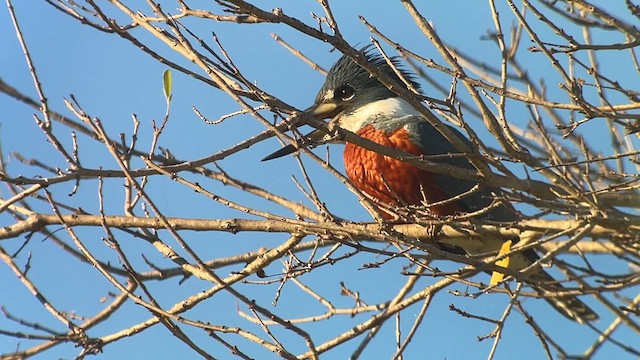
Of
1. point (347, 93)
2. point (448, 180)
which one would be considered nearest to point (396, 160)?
point (448, 180)

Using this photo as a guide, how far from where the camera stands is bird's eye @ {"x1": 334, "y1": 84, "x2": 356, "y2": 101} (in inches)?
191

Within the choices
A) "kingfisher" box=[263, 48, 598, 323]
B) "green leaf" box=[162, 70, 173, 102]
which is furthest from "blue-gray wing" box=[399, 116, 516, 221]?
"green leaf" box=[162, 70, 173, 102]

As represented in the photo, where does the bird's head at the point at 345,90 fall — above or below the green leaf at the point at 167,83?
above

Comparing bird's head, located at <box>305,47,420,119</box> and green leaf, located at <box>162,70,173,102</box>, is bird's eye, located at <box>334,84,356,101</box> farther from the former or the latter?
green leaf, located at <box>162,70,173,102</box>

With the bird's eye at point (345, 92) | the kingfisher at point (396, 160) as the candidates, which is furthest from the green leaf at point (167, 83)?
the bird's eye at point (345, 92)

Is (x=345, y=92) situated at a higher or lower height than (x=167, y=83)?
higher

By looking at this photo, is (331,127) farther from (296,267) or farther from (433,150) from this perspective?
(433,150)

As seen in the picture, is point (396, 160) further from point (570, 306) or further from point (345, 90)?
point (570, 306)

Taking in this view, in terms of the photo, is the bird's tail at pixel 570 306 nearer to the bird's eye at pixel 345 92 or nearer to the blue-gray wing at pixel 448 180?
the blue-gray wing at pixel 448 180

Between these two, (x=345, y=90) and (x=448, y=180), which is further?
(x=345, y=90)

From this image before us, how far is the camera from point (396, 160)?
3941mm

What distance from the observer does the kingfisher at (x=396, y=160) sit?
4.07 metres

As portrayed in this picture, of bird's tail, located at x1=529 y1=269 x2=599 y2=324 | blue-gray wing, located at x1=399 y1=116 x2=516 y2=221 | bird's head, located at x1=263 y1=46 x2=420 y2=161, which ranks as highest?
bird's head, located at x1=263 y1=46 x2=420 y2=161

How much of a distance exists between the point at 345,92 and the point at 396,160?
1.05 meters
